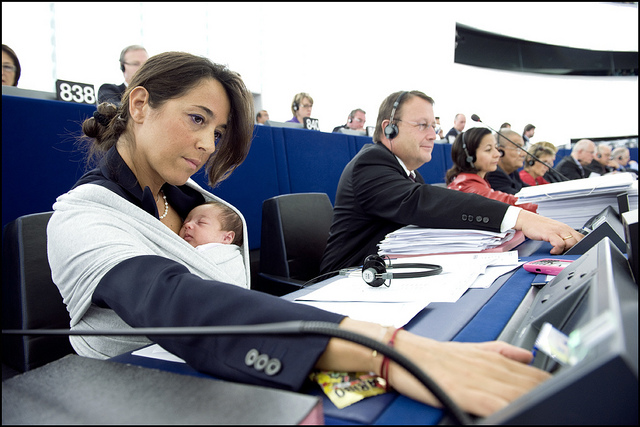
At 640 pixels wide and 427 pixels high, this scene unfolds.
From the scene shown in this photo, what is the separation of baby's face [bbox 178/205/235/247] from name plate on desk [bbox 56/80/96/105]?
3.56 ft

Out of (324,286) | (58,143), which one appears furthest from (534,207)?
(58,143)

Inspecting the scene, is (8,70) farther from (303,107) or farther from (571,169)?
(571,169)

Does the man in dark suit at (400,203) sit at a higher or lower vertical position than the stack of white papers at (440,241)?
higher

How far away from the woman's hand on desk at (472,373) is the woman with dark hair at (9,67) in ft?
9.39

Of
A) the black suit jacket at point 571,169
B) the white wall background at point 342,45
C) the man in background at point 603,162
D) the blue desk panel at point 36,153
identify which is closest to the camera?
the blue desk panel at point 36,153

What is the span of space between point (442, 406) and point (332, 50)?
7.29 meters

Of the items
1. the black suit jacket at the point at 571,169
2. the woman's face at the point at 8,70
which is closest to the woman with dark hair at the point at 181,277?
the woman's face at the point at 8,70

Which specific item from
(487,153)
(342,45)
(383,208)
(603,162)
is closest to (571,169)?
(603,162)

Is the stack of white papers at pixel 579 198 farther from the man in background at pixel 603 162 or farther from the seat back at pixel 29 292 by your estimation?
the man in background at pixel 603 162

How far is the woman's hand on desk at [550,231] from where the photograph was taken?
103cm

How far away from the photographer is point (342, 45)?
691 cm

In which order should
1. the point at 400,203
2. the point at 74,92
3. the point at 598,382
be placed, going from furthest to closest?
the point at 74,92
the point at 400,203
the point at 598,382

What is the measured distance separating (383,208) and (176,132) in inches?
29.3

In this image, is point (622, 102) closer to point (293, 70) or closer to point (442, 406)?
point (293, 70)
